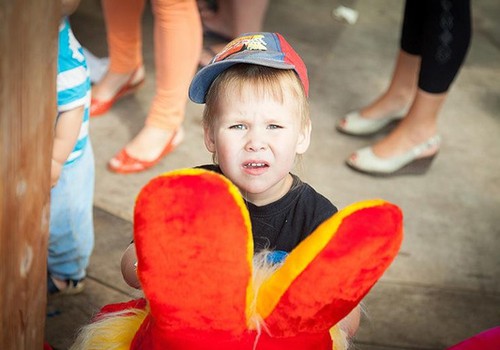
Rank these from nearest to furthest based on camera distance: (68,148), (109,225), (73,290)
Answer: (68,148) < (73,290) < (109,225)

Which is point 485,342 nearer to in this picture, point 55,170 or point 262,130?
point 262,130

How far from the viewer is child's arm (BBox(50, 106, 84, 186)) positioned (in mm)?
1540

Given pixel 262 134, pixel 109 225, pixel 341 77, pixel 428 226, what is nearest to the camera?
pixel 262 134

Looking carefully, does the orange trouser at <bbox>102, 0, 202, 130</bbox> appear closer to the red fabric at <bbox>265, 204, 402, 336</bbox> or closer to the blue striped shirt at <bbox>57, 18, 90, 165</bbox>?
the blue striped shirt at <bbox>57, 18, 90, 165</bbox>

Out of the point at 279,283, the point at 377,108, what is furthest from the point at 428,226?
the point at 279,283

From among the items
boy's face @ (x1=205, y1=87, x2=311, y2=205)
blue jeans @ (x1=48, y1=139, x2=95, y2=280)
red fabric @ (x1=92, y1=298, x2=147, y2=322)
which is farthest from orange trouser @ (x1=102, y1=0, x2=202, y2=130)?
red fabric @ (x1=92, y1=298, x2=147, y2=322)

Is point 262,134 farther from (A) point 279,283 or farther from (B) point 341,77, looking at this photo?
(B) point 341,77

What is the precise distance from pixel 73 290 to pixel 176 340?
90 cm

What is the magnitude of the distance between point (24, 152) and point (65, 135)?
0.65 metres

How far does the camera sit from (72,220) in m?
1.76

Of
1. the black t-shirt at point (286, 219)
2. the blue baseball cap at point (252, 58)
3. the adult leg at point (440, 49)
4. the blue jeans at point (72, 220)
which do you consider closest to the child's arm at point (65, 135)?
the blue jeans at point (72, 220)

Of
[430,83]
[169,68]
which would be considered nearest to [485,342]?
[430,83]

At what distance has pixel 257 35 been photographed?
134 cm

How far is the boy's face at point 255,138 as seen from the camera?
1.26 m
